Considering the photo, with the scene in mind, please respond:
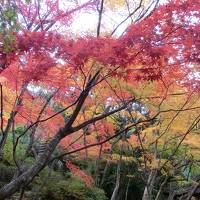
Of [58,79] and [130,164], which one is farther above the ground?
[58,79]

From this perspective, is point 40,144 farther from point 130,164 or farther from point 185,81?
point 185,81

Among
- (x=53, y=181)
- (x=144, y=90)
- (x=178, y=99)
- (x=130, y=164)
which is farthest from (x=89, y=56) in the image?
(x=130, y=164)

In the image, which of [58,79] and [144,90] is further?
[144,90]

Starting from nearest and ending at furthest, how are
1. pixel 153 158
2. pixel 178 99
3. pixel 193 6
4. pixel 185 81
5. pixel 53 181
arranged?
pixel 193 6, pixel 185 81, pixel 178 99, pixel 153 158, pixel 53 181

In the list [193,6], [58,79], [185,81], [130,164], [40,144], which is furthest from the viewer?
[130,164]

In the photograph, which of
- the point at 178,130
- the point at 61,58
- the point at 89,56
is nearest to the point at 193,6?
the point at 89,56

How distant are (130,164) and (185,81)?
40.5 ft

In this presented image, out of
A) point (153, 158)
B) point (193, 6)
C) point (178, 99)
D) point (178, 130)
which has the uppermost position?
point (193, 6)

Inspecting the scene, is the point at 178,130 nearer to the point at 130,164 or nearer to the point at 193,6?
the point at 193,6

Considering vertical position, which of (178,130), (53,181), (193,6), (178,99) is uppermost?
(193,6)

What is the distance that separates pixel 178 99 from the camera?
39.5 feet

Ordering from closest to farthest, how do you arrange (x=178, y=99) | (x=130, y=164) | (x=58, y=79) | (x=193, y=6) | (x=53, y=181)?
(x=193, y=6) → (x=58, y=79) → (x=178, y=99) → (x=53, y=181) → (x=130, y=164)

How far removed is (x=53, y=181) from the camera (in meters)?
15.8

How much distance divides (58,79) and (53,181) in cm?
794
